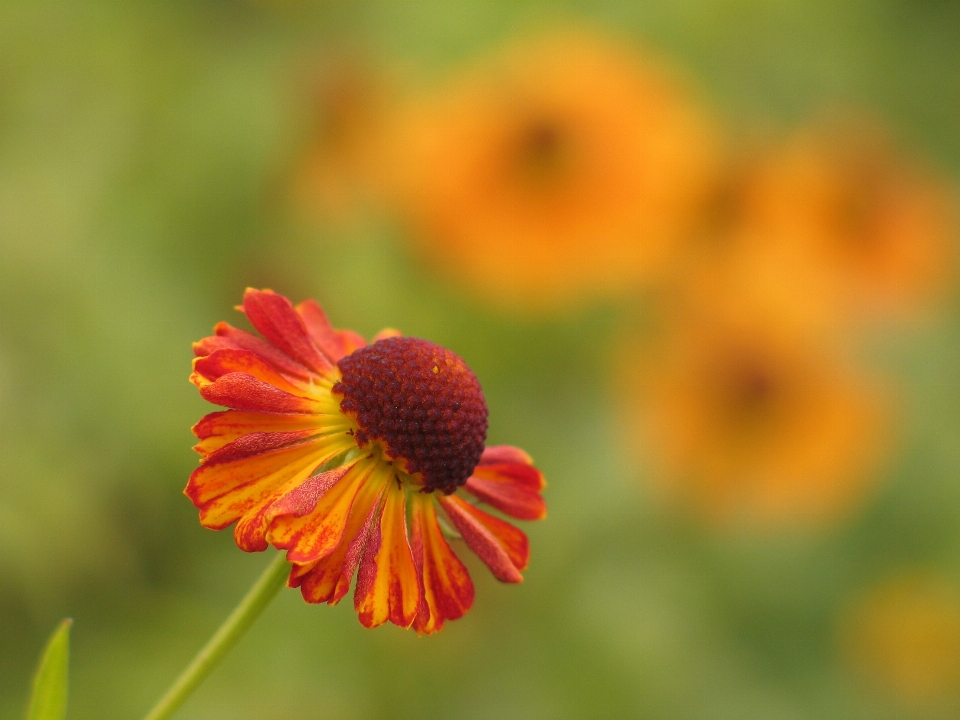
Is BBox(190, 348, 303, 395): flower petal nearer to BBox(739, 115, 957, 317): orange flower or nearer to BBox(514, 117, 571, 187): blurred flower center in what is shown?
BBox(514, 117, 571, 187): blurred flower center

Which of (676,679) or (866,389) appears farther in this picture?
(866,389)

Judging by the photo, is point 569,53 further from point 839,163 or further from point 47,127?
point 47,127

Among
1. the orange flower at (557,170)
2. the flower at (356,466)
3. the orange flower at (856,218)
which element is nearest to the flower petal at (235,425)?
the flower at (356,466)

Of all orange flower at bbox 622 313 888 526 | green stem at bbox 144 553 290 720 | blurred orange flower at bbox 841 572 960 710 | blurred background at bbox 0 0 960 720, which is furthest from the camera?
blurred orange flower at bbox 841 572 960 710

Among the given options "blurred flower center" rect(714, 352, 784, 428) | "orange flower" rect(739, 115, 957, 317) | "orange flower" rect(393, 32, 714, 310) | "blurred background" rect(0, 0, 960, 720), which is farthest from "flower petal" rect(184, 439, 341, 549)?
"orange flower" rect(739, 115, 957, 317)

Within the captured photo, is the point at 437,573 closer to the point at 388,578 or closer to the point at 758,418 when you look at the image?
the point at 388,578

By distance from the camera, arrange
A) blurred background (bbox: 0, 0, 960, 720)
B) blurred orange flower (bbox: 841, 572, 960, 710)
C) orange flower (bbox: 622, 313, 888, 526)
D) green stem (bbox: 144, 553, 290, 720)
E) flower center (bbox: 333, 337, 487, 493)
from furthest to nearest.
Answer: blurred orange flower (bbox: 841, 572, 960, 710), orange flower (bbox: 622, 313, 888, 526), blurred background (bbox: 0, 0, 960, 720), flower center (bbox: 333, 337, 487, 493), green stem (bbox: 144, 553, 290, 720)

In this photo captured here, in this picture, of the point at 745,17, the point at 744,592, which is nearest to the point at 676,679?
the point at 744,592
